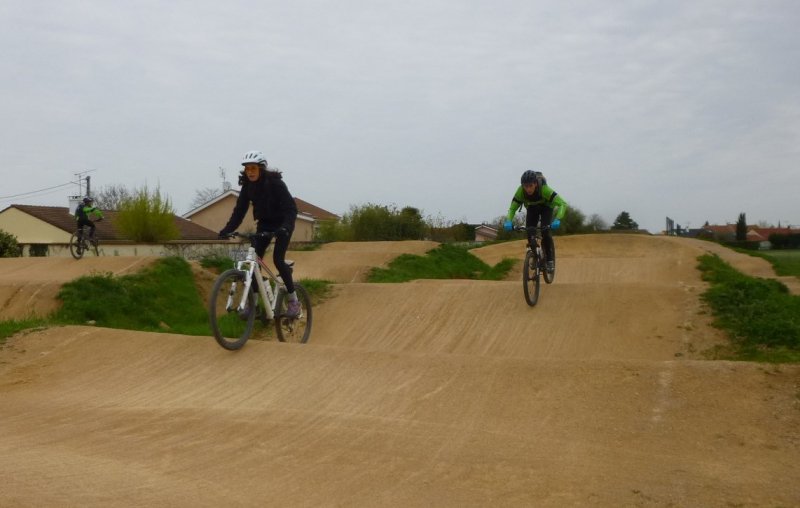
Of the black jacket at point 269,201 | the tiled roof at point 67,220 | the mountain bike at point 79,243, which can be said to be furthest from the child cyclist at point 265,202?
the tiled roof at point 67,220

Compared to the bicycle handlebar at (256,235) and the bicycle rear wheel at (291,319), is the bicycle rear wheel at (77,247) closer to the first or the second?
the bicycle rear wheel at (291,319)

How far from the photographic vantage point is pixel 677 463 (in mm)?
4930

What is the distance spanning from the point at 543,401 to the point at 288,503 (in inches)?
102

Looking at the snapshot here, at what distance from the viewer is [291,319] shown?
9.01 meters

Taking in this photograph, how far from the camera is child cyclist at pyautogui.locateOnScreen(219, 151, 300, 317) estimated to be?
26.9ft

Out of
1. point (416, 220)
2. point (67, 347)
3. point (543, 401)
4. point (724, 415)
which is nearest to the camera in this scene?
point (724, 415)

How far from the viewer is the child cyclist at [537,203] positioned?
11.2 meters

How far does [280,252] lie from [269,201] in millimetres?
578

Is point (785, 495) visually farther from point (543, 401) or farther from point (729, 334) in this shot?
point (729, 334)

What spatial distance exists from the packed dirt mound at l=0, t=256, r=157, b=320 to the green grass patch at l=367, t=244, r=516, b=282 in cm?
650

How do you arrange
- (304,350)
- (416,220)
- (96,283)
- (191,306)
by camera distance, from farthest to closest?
(416,220)
(191,306)
(96,283)
(304,350)

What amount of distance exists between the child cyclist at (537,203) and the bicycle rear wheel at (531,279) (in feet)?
1.44

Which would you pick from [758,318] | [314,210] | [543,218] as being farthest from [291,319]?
[314,210]

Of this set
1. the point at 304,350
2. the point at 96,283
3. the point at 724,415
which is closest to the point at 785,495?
the point at 724,415
